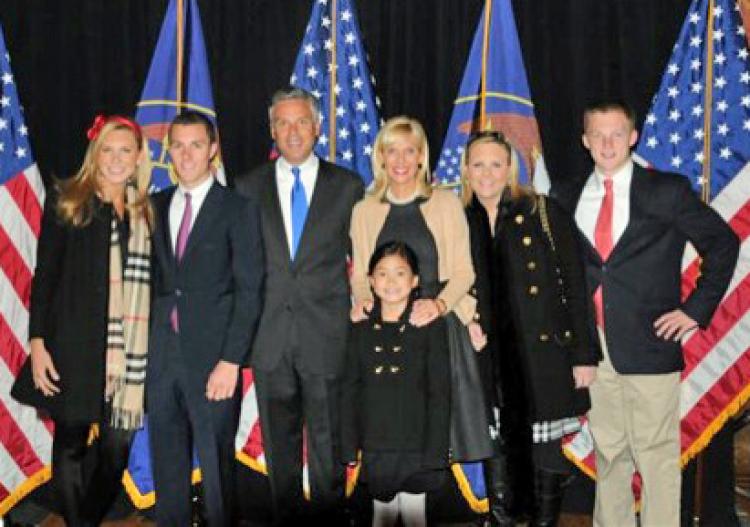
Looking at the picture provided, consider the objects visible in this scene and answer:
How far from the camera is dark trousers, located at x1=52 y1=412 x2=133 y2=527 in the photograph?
3.38m

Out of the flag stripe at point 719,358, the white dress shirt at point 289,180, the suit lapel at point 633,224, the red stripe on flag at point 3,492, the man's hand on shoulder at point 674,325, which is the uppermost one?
the white dress shirt at point 289,180

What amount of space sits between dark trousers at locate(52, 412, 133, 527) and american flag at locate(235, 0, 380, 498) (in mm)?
830

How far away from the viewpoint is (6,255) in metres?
4.10

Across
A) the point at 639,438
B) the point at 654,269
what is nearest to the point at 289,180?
the point at 654,269

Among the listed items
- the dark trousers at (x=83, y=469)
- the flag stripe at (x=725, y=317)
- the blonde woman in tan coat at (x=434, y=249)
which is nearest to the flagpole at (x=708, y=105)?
the flag stripe at (x=725, y=317)

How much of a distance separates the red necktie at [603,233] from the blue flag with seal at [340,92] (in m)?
1.22

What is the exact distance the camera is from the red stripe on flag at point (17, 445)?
4.14m

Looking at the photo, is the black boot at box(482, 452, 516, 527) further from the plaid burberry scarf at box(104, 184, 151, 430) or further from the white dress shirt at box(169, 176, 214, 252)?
the white dress shirt at box(169, 176, 214, 252)

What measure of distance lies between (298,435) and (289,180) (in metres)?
1.05

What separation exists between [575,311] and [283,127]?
1376 millimetres

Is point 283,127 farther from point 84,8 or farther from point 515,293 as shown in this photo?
point 84,8

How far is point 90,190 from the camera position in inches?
131

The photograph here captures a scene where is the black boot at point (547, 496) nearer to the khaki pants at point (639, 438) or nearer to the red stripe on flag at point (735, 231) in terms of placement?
the khaki pants at point (639, 438)

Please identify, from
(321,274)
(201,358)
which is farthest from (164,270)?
(321,274)
